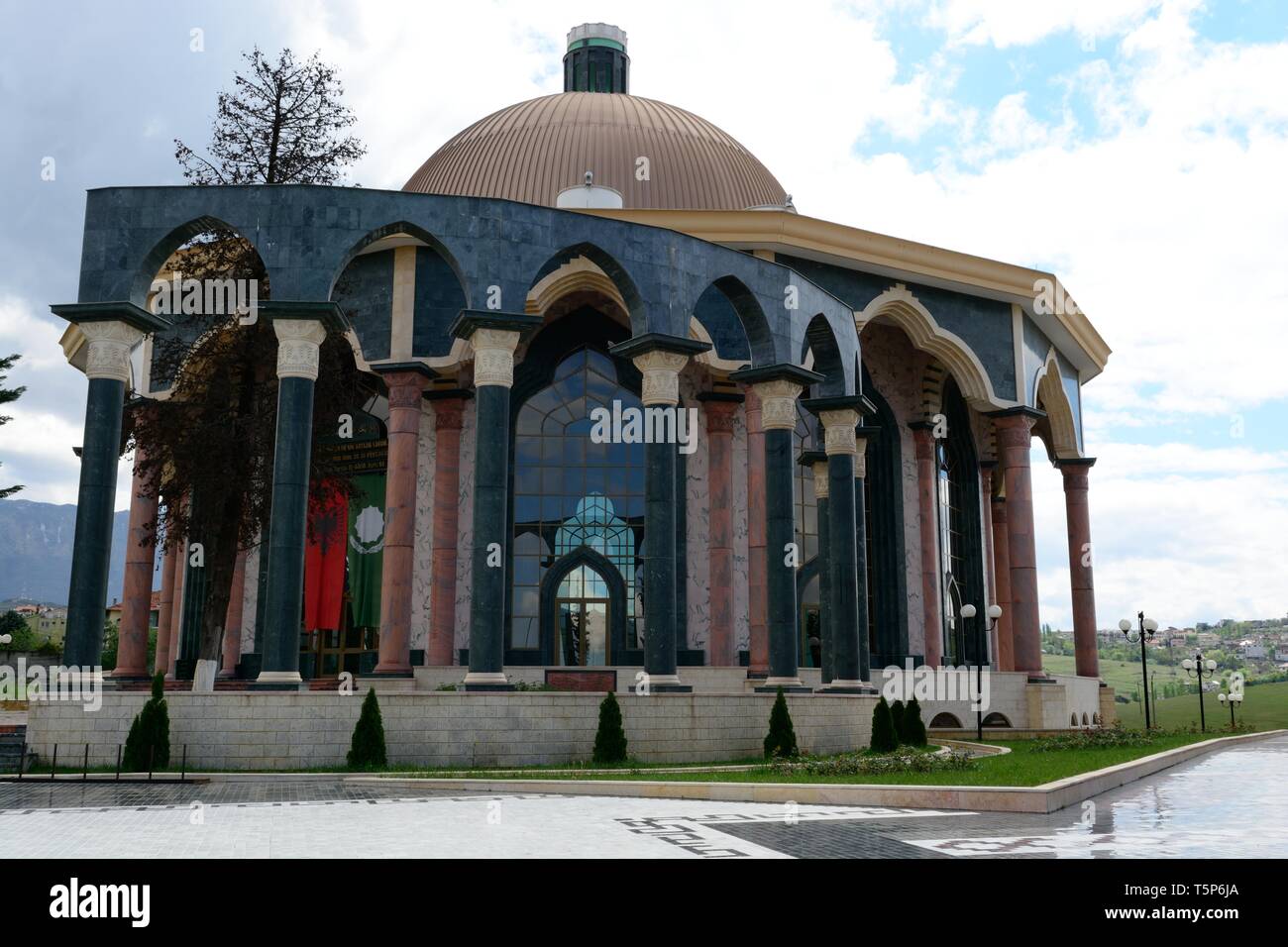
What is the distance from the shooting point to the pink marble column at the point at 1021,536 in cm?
3219

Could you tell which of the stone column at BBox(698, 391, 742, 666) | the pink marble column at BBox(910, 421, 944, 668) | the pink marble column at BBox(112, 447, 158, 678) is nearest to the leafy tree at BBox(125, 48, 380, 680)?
the pink marble column at BBox(112, 447, 158, 678)

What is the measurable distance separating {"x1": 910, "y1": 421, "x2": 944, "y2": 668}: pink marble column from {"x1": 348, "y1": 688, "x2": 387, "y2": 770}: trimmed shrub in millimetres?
19974

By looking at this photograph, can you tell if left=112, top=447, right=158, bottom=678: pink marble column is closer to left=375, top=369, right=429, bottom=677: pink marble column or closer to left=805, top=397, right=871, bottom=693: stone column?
left=375, top=369, right=429, bottom=677: pink marble column

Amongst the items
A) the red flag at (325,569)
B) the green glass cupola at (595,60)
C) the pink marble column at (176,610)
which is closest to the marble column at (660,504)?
the red flag at (325,569)

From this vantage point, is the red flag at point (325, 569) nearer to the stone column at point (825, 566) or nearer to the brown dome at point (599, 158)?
the brown dome at point (599, 158)

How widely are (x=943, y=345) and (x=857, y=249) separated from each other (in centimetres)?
429

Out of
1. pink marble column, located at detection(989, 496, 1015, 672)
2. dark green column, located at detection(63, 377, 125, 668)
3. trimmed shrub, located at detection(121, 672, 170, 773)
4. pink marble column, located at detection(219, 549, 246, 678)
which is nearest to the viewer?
trimmed shrub, located at detection(121, 672, 170, 773)

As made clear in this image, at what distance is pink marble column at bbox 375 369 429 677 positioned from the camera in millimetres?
26422

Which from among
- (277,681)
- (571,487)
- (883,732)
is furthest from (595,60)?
(277,681)

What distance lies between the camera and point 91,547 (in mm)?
18422

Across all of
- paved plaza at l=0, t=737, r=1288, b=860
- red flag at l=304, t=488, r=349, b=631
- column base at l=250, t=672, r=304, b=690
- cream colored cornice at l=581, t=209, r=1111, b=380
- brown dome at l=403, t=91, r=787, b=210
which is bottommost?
paved plaza at l=0, t=737, r=1288, b=860

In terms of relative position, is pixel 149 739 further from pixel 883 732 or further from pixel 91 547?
pixel 883 732

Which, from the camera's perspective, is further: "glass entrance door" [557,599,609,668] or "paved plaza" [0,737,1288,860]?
"glass entrance door" [557,599,609,668]
